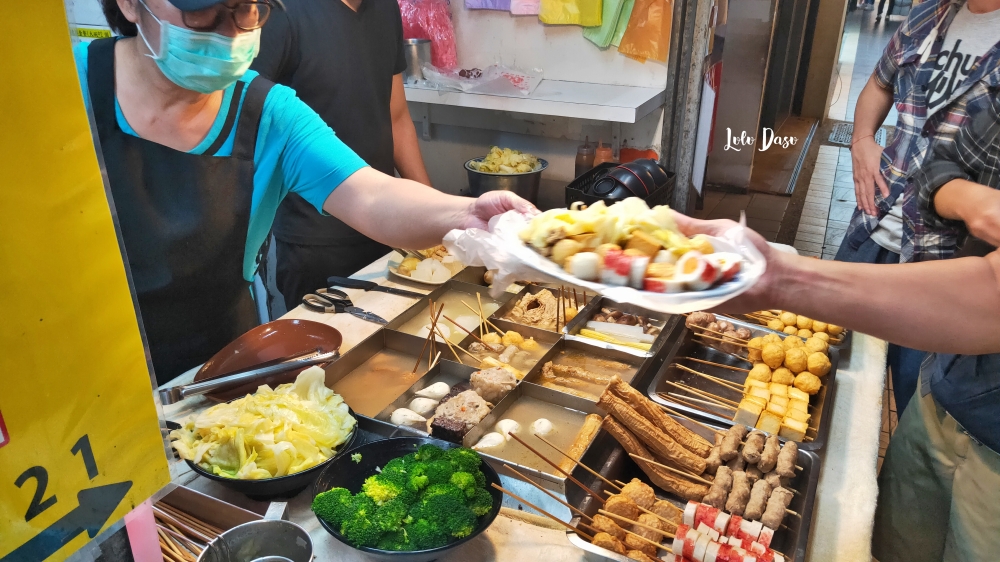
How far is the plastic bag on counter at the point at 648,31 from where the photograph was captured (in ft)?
12.7

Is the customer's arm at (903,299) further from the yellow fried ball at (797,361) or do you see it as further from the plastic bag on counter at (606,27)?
the plastic bag on counter at (606,27)

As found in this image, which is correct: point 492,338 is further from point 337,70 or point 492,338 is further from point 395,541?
point 337,70

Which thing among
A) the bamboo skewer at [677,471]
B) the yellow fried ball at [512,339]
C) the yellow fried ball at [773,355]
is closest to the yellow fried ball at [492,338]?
the yellow fried ball at [512,339]

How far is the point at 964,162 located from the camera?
7.18ft

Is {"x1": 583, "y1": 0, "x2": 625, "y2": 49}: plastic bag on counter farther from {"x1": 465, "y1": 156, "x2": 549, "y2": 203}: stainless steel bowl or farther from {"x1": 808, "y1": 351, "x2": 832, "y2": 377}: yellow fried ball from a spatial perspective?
{"x1": 808, "y1": 351, "x2": 832, "y2": 377}: yellow fried ball

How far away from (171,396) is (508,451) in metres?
1.02

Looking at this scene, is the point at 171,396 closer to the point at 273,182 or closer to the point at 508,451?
A: the point at 273,182

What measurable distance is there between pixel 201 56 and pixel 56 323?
4.57ft

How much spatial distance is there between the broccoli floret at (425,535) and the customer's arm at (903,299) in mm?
844

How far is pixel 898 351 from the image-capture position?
9.27 feet

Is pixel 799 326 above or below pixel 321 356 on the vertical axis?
below

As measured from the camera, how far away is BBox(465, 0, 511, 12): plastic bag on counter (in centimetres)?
428

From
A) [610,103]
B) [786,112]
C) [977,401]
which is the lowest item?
[786,112]

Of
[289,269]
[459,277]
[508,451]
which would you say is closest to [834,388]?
[508,451]
